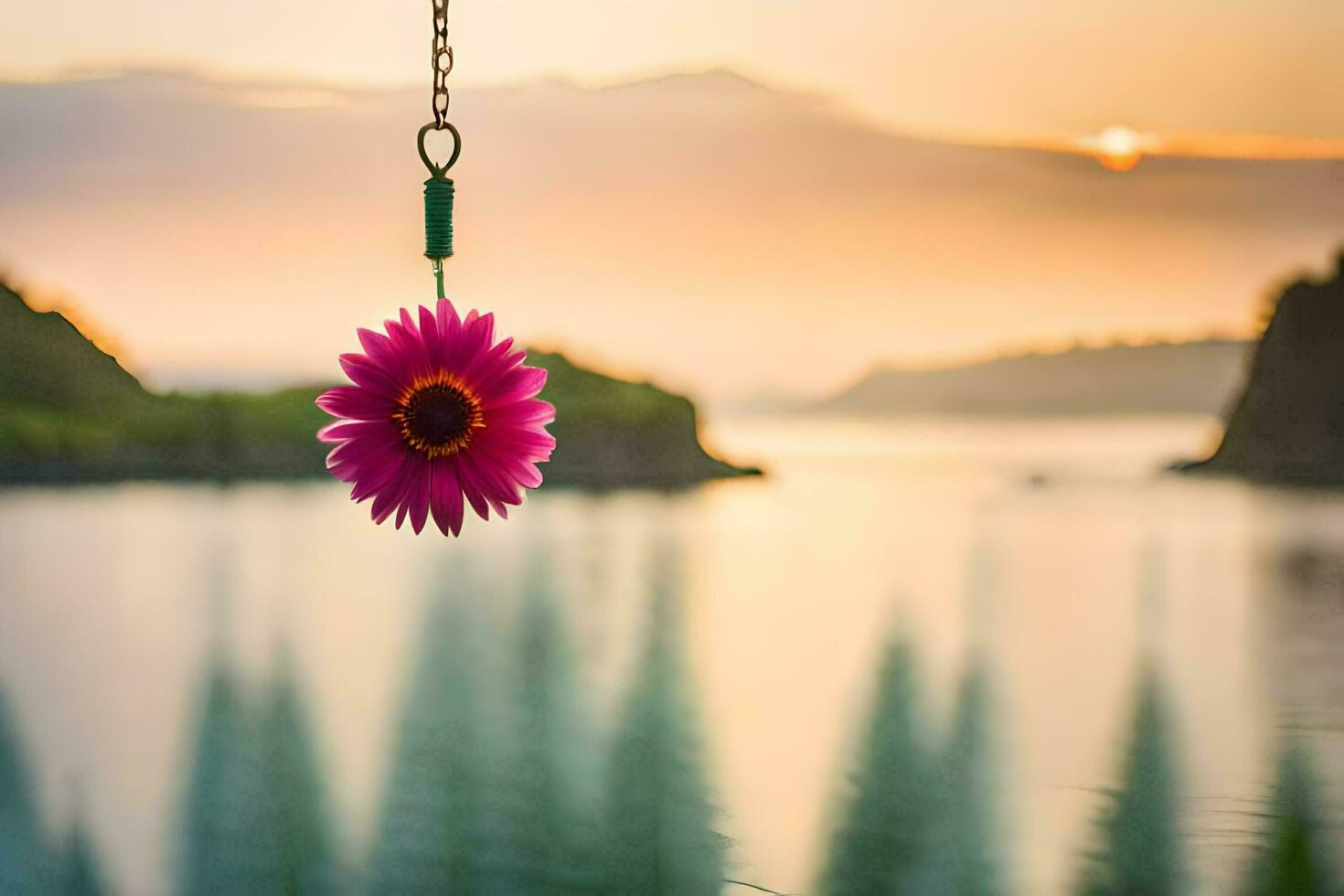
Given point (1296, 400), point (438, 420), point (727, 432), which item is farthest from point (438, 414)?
point (1296, 400)

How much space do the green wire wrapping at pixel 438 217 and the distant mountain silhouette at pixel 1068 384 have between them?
37.4 inches

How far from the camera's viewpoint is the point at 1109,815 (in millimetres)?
1538

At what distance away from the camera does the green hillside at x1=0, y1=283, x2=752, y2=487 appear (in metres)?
1.55

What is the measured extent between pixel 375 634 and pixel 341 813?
22 cm

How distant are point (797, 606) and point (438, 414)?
3.44 ft

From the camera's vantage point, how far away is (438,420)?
0.61 metres

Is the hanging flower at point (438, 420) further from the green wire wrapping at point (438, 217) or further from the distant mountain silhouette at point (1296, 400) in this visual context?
the distant mountain silhouette at point (1296, 400)

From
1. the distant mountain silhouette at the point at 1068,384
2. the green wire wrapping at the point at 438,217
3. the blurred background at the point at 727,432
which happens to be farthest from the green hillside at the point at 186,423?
the green wire wrapping at the point at 438,217

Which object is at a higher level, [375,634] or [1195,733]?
[375,634]

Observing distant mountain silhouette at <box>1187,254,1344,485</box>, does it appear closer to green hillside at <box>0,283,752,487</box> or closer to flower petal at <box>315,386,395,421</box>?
green hillside at <box>0,283,752,487</box>

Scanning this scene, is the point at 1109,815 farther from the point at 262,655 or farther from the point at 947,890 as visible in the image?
the point at 262,655

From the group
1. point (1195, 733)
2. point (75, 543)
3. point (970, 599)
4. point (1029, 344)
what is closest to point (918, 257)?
point (1029, 344)

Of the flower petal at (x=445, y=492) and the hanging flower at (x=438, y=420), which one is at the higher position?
the hanging flower at (x=438, y=420)

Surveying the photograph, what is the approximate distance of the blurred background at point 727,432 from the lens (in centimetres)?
154
